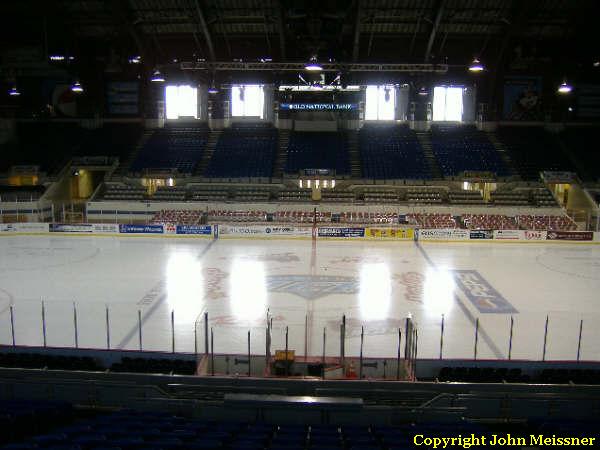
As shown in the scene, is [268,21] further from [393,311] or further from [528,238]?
[393,311]

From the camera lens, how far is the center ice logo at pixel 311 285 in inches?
723

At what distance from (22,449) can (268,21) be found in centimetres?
3453

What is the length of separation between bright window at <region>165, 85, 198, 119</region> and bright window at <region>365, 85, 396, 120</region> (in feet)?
48.6

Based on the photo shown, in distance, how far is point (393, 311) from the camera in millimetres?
16094

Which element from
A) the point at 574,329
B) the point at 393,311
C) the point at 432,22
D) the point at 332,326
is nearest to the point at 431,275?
the point at 393,311

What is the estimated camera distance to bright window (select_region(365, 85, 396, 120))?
143ft

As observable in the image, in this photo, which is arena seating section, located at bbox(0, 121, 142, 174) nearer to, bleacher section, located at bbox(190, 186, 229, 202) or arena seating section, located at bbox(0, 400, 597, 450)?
bleacher section, located at bbox(190, 186, 229, 202)

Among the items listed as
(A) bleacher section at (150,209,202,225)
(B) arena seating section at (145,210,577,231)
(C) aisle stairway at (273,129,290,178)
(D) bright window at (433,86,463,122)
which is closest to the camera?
(B) arena seating section at (145,210,577,231)

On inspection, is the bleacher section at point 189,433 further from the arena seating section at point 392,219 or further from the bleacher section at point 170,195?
the bleacher section at point 170,195

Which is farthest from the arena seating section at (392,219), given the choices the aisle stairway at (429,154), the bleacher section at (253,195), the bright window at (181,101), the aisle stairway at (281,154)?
the bright window at (181,101)

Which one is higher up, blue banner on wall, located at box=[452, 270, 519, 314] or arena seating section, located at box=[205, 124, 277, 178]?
arena seating section, located at box=[205, 124, 277, 178]

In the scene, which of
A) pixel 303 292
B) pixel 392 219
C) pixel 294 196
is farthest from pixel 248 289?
pixel 294 196

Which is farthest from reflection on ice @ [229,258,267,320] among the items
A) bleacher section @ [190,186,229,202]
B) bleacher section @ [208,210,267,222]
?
bleacher section @ [190,186,229,202]

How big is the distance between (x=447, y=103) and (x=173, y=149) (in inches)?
915
